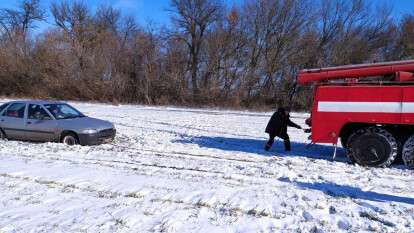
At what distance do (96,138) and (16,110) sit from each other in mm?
3072

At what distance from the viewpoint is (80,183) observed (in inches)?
301

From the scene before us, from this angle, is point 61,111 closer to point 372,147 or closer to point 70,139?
point 70,139

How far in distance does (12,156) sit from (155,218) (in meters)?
5.96

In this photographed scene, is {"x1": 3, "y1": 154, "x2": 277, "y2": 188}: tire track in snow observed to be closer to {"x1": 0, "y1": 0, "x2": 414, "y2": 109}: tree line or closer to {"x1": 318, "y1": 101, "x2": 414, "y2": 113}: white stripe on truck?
{"x1": 318, "y1": 101, "x2": 414, "y2": 113}: white stripe on truck

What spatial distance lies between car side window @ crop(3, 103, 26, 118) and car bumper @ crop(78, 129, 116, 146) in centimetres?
248

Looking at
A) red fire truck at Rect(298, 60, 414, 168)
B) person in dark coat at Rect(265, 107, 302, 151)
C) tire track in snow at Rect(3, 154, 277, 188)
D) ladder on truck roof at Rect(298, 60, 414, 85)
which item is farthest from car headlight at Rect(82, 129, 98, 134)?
red fire truck at Rect(298, 60, 414, 168)

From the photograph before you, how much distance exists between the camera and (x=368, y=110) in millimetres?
9734

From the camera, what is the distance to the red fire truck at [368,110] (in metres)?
9.42

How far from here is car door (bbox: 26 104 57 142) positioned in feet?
41.0

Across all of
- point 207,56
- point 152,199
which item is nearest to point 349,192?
point 152,199

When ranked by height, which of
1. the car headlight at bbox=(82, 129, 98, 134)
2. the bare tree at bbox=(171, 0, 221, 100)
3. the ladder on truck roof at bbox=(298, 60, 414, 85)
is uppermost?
the bare tree at bbox=(171, 0, 221, 100)

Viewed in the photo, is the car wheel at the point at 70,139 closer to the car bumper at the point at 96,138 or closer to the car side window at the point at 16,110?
the car bumper at the point at 96,138

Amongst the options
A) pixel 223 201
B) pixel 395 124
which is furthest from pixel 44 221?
pixel 395 124

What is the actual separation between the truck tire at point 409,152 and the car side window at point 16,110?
1074 cm
